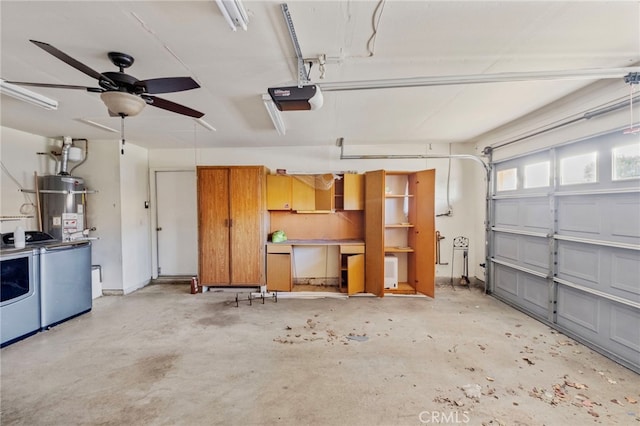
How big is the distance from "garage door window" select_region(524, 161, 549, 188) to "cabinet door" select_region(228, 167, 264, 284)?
4032mm

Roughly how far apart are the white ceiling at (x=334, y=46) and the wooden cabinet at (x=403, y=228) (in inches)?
55.6

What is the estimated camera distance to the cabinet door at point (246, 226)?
4363mm

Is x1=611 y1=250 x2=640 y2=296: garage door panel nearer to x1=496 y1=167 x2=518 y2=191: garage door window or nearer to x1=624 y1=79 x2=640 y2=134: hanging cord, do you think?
x1=624 y1=79 x2=640 y2=134: hanging cord

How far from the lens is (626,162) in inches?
94.4

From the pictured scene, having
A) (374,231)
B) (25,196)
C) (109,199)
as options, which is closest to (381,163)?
(374,231)

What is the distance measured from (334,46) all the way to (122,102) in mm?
1605

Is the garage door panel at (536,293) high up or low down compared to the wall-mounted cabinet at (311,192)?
down

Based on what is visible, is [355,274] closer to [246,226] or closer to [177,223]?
[246,226]

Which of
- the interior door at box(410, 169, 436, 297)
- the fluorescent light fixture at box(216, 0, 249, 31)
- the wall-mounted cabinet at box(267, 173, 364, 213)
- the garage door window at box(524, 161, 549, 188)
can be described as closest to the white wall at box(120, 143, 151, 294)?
the wall-mounted cabinet at box(267, 173, 364, 213)

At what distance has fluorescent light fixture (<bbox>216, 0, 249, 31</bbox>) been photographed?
4.56ft

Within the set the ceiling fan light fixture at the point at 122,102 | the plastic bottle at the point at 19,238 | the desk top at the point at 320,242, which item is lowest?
the desk top at the point at 320,242

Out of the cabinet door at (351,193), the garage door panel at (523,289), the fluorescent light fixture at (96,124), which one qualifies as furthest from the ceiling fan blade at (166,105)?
the garage door panel at (523,289)

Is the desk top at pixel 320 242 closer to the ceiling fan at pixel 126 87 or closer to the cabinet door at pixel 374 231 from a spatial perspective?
the cabinet door at pixel 374 231

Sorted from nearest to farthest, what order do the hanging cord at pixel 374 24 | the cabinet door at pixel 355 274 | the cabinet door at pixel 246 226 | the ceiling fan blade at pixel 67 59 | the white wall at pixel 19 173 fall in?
the ceiling fan blade at pixel 67 59 → the hanging cord at pixel 374 24 → the white wall at pixel 19 173 → the cabinet door at pixel 355 274 → the cabinet door at pixel 246 226
